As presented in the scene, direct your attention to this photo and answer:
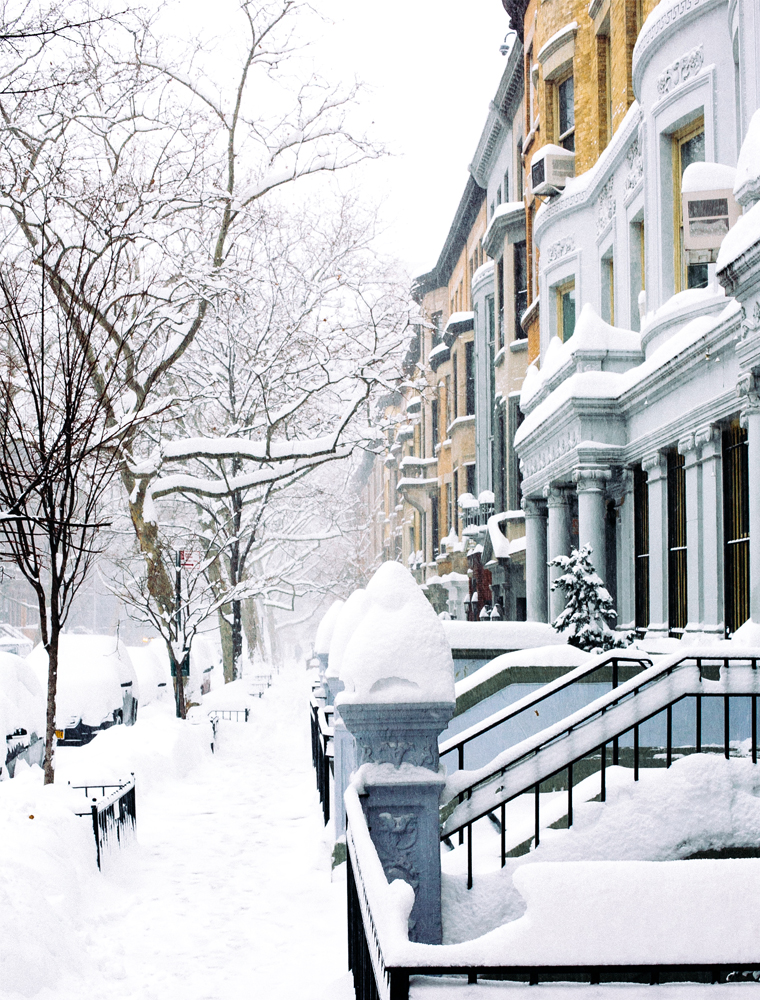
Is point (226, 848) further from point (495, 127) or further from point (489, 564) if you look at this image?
point (495, 127)

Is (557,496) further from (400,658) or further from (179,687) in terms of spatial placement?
(400,658)

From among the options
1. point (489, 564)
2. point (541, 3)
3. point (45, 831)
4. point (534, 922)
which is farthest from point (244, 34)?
point (534, 922)

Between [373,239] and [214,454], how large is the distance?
8.86 m

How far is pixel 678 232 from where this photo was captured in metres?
13.2

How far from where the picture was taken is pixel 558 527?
56.3 feet

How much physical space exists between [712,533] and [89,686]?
1026cm

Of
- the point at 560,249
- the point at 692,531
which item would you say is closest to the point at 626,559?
the point at 692,531

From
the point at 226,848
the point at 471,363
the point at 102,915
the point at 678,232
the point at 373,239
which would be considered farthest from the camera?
the point at 471,363

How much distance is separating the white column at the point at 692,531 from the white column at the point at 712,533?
134 mm

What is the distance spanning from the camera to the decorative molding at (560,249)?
18.0m

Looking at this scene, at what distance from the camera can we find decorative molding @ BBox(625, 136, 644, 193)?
1449 centimetres

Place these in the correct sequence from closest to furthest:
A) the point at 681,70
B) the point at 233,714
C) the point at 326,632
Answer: the point at 681,70
the point at 326,632
the point at 233,714

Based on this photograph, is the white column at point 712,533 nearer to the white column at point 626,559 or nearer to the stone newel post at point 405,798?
the white column at point 626,559

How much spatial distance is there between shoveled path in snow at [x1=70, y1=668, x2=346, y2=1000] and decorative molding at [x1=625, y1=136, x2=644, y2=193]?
31.6 feet
